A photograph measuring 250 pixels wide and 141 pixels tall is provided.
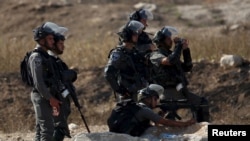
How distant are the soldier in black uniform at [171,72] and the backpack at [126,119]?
1.52 metres

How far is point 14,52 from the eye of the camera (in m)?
18.8

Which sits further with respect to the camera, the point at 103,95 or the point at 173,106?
the point at 103,95

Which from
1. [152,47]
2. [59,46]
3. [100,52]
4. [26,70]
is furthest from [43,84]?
[100,52]

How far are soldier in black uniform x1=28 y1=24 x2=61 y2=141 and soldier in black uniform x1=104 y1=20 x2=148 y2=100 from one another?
1503 mm

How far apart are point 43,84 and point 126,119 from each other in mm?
1054

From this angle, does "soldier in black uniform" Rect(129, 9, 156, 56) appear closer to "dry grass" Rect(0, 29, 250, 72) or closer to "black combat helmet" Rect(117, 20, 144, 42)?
"black combat helmet" Rect(117, 20, 144, 42)

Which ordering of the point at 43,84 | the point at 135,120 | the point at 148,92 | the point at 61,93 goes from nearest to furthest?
the point at 43,84
the point at 61,93
the point at 135,120
the point at 148,92

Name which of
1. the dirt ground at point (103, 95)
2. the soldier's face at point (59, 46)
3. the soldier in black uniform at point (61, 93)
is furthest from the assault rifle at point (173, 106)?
the dirt ground at point (103, 95)

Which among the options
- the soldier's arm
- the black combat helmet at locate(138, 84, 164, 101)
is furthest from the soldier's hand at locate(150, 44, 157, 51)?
the soldier's arm

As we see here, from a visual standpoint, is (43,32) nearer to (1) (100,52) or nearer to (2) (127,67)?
(2) (127,67)

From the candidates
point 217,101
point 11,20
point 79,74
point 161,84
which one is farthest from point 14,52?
point 11,20

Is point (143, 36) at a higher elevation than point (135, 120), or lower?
higher

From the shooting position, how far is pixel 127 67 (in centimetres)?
1149

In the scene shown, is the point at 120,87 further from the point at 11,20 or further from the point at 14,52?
the point at 11,20
